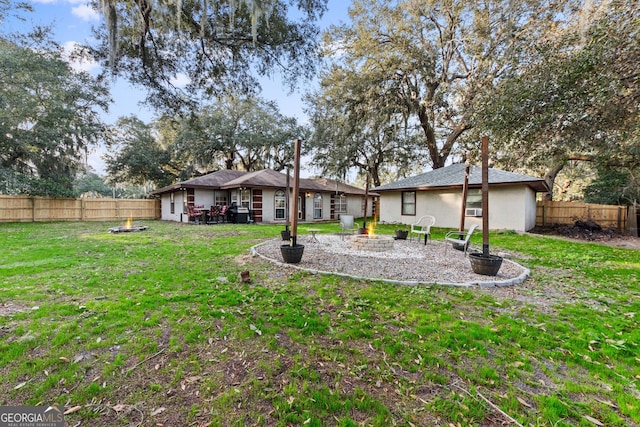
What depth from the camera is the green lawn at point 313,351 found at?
1718mm

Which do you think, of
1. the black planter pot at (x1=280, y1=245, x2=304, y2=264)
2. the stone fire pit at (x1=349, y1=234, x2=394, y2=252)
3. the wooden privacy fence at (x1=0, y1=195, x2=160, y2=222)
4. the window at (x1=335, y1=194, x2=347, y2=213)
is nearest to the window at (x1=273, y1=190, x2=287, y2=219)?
the window at (x1=335, y1=194, x2=347, y2=213)

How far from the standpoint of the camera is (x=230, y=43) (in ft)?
15.7

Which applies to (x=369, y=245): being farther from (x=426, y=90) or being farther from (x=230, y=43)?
(x=426, y=90)

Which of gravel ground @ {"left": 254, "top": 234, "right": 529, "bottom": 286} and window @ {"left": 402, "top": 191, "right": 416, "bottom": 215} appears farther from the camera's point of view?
window @ {"left": 402, "top": 191, "right": 416, "bottom": 215}

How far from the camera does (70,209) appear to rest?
15.0 meters

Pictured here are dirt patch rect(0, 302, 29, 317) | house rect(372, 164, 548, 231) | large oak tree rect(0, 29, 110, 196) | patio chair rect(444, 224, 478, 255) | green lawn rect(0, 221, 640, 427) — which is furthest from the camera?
house rect(372, 164, 548, 231)

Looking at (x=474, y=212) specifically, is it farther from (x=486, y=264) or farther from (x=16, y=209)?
(x=16, y=209)

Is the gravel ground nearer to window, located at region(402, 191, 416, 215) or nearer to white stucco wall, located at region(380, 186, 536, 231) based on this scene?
white stucco wall, located at region(380, 186, 536, 231)

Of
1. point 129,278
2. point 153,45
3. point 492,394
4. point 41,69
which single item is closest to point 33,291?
point 129,278

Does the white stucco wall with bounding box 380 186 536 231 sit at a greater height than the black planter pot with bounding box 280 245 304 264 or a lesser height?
greater

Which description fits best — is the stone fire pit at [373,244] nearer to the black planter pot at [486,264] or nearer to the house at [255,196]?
the black planter pot at [486,264]

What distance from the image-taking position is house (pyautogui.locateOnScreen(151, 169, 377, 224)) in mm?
14891

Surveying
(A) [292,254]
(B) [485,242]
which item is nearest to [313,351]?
(A) [292,254]

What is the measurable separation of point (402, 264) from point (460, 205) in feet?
29.3
